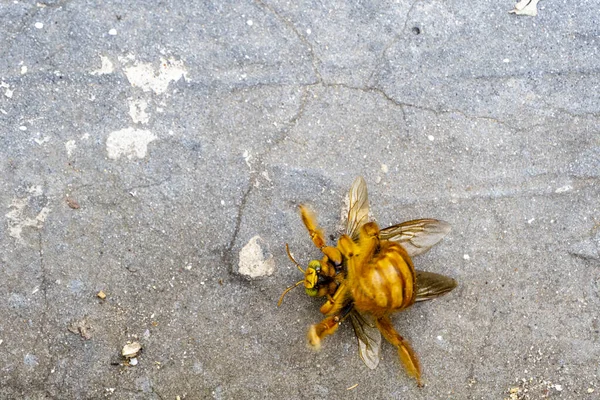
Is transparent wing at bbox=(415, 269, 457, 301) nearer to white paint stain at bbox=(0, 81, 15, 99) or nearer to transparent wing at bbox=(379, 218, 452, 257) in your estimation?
transparent wing at bbox=(379, 218, 452, 257)

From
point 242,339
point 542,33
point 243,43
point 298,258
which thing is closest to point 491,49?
point 542,33

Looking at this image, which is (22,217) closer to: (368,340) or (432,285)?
(368,340)

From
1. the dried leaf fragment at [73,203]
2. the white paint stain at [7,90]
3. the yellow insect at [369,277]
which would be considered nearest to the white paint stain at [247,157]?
the yellow insect at [369,277]

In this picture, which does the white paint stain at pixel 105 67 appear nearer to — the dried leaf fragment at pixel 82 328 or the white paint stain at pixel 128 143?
the white paint stain at pixel 128 143

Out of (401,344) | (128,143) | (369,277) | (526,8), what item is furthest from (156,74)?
(526,8)

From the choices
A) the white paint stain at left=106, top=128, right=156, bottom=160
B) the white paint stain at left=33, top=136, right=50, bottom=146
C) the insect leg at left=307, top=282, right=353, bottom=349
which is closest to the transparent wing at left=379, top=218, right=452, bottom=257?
the insect leg at left=307, top=282, right=353, bottom=349
